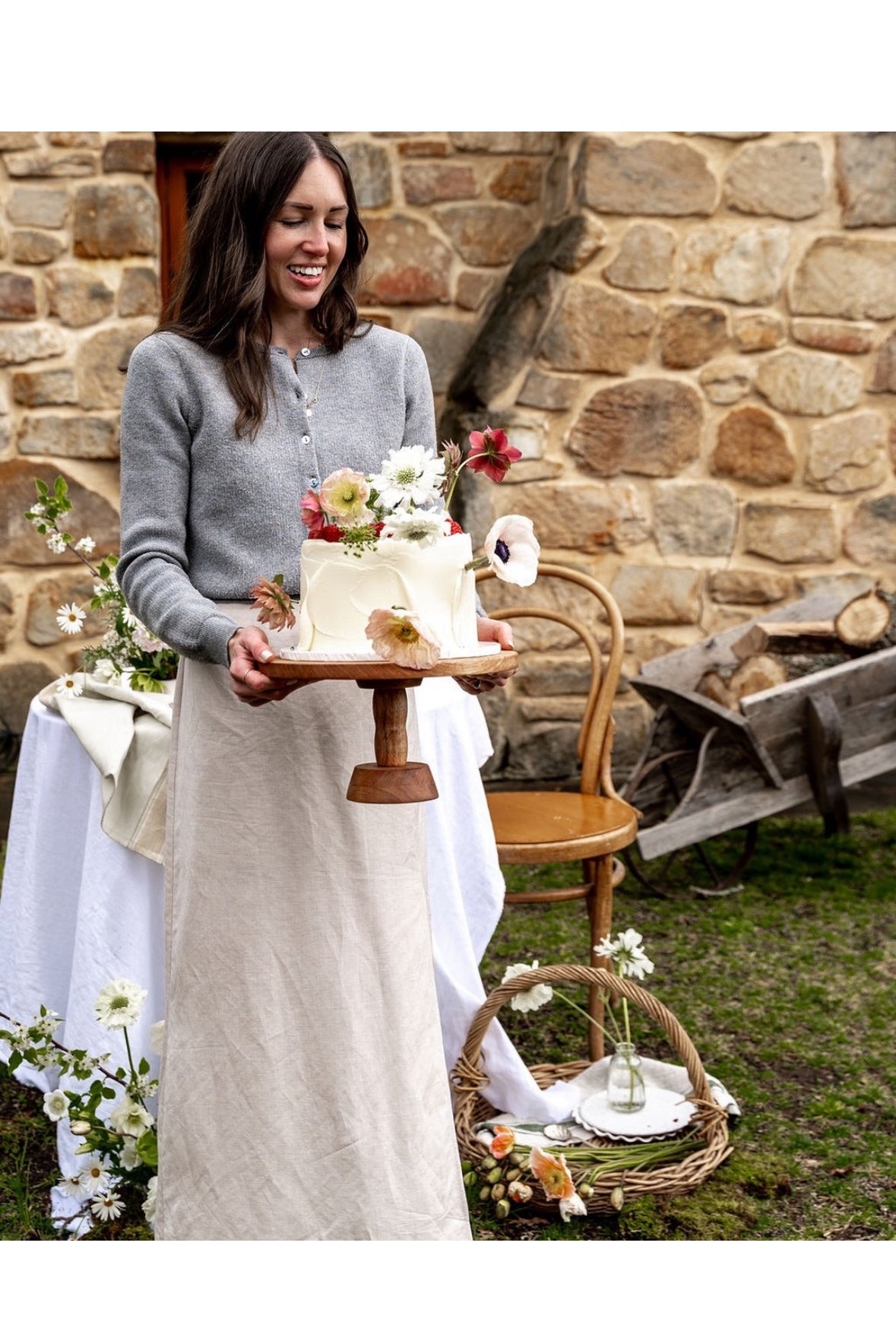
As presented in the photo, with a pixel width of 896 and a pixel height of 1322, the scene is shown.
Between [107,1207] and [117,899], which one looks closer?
[107,1207]

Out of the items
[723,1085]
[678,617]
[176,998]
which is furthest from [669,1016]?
[678,617]

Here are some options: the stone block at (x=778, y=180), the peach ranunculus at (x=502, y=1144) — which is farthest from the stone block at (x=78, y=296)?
→ the peach ranunculus at (x=502, y=1144)

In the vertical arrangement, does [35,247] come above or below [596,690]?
above

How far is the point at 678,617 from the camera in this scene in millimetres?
5215

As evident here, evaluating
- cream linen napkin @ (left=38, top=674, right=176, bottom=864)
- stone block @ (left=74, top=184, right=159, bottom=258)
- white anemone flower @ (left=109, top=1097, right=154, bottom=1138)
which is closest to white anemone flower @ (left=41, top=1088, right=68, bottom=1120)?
white anemone flower @ (left=109, top=1097, right=154, bottom=1138)

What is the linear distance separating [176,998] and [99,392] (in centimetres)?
344

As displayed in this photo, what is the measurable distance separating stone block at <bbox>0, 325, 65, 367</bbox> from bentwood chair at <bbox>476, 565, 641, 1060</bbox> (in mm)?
2183

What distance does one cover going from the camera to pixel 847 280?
16.6ft

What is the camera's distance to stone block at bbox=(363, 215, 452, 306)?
5211 millimetres

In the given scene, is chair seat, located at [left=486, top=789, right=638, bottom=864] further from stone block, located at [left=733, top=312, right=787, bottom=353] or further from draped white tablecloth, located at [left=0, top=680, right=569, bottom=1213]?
stone block, located at [left=733, top=312, right=787, bottom=353]

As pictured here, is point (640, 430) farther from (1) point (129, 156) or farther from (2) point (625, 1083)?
(2) point (625, 1083)

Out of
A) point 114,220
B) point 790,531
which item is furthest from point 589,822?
point 114,220

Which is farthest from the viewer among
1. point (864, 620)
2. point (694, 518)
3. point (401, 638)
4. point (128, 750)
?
point (694, 518)

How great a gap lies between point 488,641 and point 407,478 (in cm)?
35
